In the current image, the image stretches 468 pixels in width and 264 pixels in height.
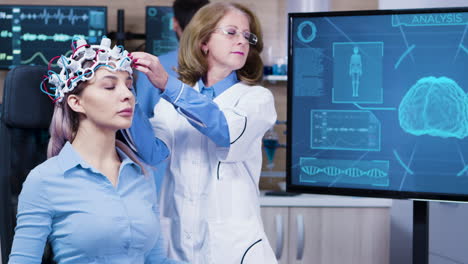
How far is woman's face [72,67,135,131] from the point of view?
149 cm

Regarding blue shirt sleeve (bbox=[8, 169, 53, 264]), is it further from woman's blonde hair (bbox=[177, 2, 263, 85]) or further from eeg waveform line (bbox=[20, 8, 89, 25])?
eeg waveform line (bbox=[20, 8, 89, 25])

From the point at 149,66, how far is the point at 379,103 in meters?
0.90

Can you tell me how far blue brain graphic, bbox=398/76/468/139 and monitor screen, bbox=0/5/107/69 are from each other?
78.6 inches

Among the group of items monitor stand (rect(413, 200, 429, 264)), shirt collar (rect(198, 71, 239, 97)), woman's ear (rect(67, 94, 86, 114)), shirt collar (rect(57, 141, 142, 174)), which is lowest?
monitor stand (rect(413, 200, 429, 264))

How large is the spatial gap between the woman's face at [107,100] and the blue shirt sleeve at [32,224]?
208 mm

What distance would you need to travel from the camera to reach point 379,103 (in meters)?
2.10

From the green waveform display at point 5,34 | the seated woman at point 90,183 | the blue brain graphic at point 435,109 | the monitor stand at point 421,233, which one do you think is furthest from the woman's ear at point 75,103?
the green waveform display at point 5,34

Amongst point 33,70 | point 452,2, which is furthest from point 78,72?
point 452,2

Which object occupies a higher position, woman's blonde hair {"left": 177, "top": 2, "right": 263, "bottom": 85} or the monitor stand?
woman's blonde hair {"left": 177, "top": 2, "right": 263, "bottom": 85}

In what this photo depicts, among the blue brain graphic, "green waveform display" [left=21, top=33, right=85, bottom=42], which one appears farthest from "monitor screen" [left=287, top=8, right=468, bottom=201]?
"green waveform display" [left=21, top=33, right=85, bottom=42]

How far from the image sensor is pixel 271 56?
12.2ft

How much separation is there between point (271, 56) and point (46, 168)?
2.43 meters

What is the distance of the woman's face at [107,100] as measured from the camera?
1494 mm

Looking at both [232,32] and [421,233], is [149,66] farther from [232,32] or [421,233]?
[421,233]
